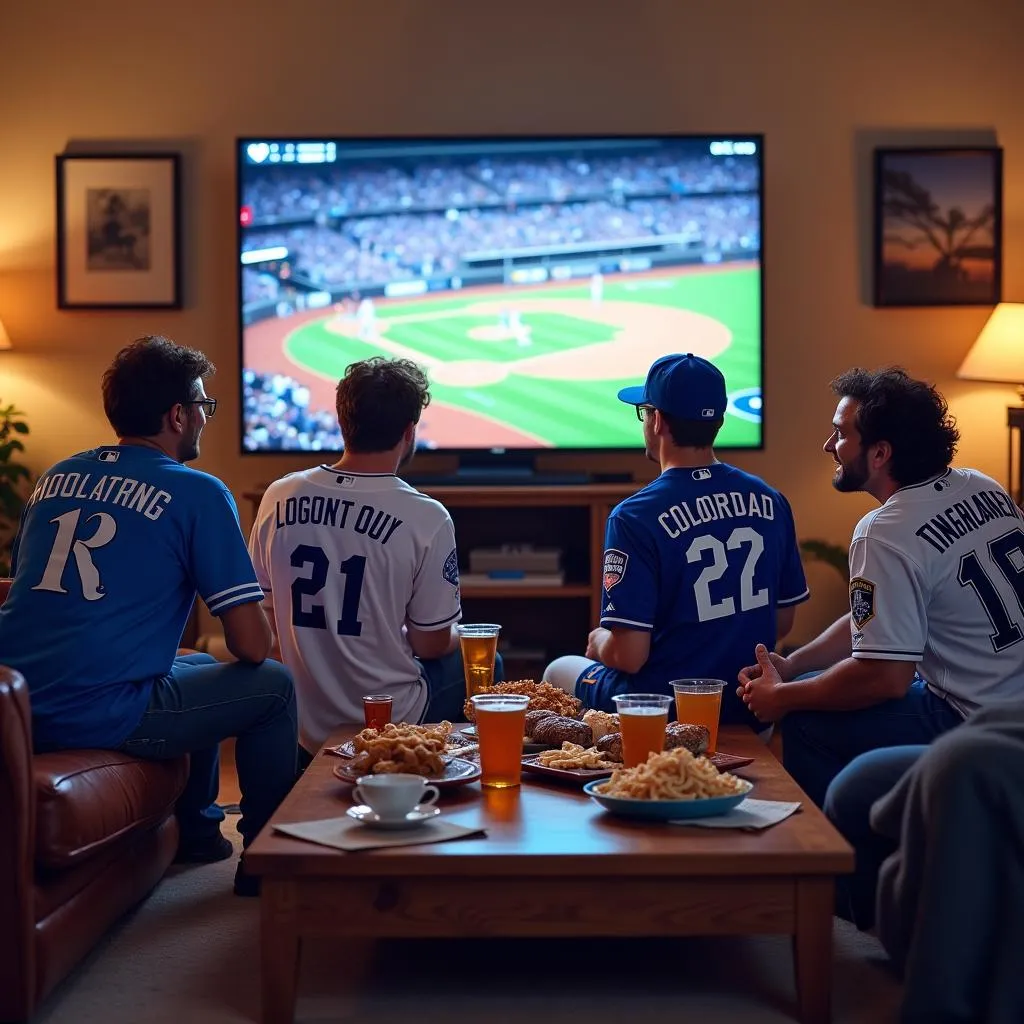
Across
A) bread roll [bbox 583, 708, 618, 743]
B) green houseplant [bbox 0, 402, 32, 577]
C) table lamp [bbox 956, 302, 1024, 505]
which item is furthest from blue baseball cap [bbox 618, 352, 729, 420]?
green houseplant [bbox 0, 402, 32, 577]

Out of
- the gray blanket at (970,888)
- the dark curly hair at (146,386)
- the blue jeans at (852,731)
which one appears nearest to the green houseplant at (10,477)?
the dark curly hair at (146,386)

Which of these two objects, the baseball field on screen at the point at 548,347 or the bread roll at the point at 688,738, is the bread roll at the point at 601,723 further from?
the baseball field on screen at the point at 548,347

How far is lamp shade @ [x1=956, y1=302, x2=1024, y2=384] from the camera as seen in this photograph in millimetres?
4633

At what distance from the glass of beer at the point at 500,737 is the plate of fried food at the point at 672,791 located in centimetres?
18

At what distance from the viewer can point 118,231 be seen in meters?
4.99

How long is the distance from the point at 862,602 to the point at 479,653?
76cm

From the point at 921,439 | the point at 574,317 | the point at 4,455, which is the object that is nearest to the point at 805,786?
the point at 921,439

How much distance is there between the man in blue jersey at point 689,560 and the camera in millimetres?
2723

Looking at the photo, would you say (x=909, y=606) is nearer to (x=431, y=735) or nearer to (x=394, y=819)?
(x=431, y=735)

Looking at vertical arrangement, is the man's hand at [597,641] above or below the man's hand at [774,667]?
above

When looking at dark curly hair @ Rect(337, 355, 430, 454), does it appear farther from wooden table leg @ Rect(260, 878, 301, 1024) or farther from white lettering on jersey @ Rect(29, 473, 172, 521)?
wooden table leg @ Rect(260, 878, 301, 1024)

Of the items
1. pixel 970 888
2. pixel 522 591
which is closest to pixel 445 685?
pixel 970 888

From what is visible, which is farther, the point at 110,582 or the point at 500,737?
the point at 110,582

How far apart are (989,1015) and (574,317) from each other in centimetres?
335
